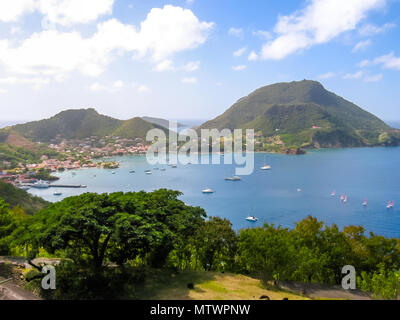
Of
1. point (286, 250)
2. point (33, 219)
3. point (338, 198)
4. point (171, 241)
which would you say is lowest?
point (338, 198)

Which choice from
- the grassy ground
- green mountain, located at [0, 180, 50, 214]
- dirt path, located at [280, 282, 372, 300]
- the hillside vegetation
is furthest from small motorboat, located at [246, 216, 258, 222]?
the hillside vegetation

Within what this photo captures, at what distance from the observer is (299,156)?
148 m

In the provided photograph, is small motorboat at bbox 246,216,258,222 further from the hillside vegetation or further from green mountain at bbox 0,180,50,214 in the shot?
the hillside vegetation

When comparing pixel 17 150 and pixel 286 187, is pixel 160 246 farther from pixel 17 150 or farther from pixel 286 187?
pixel 17 150

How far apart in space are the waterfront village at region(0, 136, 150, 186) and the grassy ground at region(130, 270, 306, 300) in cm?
9809

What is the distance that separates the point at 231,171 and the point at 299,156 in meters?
53.4

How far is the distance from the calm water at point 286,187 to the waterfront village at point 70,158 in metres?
8.93

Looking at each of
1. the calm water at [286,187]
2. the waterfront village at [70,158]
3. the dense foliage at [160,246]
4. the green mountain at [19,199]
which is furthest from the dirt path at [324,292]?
the waterfront village at [70,158]

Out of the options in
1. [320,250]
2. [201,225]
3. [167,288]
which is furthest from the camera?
[320,250]

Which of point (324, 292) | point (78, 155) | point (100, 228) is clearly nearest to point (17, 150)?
point (78, 155)

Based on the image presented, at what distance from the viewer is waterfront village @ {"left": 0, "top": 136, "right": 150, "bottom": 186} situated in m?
104

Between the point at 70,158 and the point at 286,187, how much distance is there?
11056 centimetres
